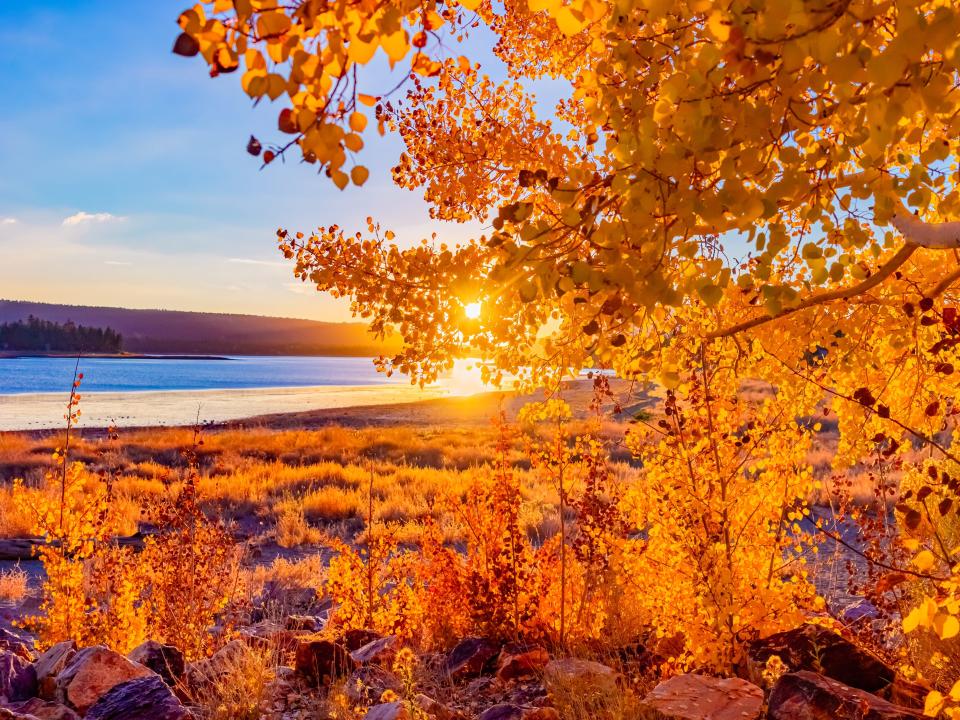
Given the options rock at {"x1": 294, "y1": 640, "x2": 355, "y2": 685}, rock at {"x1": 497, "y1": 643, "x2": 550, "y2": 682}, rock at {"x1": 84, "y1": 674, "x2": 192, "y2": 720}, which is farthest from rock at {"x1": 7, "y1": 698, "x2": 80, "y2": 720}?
rock at {"x1": 497, "y1": 643, "x2": 550, "y2": 682}

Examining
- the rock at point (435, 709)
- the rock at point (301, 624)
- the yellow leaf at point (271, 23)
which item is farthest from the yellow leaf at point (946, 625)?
the rock at point (301, 624)

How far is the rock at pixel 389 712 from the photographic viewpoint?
3.55m

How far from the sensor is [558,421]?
498 centimetres

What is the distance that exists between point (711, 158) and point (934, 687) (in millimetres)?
4054

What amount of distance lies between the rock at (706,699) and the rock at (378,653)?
1.79m

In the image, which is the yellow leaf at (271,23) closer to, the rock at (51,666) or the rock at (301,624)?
the rock at (51,666)

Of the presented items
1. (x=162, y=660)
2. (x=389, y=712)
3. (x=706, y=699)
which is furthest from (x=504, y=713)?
(x=162, y=660)

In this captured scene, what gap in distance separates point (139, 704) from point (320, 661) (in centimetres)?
120

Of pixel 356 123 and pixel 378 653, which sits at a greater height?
pixel 356 123

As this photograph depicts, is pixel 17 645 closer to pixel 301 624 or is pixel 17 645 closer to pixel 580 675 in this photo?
pixel 301 624

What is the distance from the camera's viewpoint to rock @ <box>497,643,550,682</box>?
15.5ft

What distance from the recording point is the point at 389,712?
362 cm

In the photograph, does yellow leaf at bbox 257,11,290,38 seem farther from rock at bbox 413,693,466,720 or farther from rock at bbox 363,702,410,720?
rock at bbox 413,693,466,720

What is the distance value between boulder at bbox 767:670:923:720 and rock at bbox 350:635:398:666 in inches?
94.7
